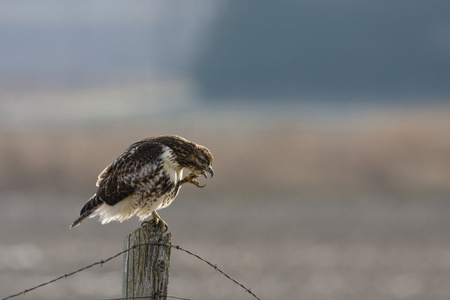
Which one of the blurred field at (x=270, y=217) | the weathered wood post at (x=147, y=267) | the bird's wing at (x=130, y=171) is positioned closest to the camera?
the weathered wood post at (x=147, y=267)

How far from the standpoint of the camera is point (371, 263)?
66.4ft

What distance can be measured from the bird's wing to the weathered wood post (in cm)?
130

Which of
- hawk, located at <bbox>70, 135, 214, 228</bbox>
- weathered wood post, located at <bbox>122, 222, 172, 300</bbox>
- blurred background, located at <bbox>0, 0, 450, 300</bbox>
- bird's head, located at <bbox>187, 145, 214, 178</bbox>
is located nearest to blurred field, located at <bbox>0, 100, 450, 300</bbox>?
blurred background, located at <bbox>0, 0, 450, 300</bbox>

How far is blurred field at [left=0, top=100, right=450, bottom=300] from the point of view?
60.5 ft

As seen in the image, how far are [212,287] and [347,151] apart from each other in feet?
42.8

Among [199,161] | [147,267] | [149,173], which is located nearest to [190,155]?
[199,161]

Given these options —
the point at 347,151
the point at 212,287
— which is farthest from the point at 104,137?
the point at 212,287

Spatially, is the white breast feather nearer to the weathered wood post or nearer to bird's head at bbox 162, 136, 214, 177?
bird's head at bbox 162, 136, 214, 177

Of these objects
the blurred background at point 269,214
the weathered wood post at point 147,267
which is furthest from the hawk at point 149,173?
the blurred background at point 269,214

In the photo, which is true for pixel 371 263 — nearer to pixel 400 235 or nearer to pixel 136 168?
pixel 400 235

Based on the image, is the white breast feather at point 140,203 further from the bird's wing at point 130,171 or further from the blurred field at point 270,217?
the blurred field at point 270,217

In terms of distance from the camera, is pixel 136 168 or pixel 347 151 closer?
pixel 136 168

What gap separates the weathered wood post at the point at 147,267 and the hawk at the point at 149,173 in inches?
46.1

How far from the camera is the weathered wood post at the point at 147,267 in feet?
19.9
